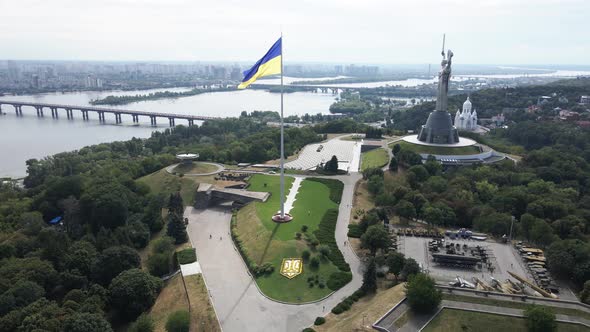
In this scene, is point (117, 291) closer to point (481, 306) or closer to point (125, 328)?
point (125, 328)

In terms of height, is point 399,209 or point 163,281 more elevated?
point 399,209

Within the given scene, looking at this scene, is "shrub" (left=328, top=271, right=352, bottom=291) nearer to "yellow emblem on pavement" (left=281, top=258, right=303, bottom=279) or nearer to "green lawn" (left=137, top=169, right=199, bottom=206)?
"yellow emblem on pavement" (left=281, top=258, right=303, bottom=279)

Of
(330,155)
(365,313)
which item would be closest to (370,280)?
(365,313)

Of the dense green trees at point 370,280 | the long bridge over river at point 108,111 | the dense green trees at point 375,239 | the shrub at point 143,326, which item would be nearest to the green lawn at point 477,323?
the dense green trees at point 370,280

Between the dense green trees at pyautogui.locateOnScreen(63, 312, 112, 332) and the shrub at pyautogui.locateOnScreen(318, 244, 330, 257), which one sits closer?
the dense green trees at pyautogui.locateOnScreen(63, 312, 112, 332)

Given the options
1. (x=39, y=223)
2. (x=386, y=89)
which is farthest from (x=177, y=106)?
(x=39, y=223)

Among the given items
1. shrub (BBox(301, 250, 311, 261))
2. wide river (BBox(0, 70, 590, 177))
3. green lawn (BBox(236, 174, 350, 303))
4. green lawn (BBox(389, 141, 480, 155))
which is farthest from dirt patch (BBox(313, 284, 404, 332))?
wide river (BBox(0, 70, 590, 177))

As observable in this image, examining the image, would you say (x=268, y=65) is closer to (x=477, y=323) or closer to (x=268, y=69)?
(x=268, y=69)
